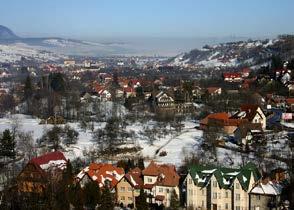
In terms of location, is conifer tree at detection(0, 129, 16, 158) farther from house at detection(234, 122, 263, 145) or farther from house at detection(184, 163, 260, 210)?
house at detection(234, 122, 263, 145)

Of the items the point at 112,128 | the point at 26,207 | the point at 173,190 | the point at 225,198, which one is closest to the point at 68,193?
the point at 26,207

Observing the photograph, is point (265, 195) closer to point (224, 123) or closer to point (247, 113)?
point (224, 123)

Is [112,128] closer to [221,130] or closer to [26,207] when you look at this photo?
[221,130]

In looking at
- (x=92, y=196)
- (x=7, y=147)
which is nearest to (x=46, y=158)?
(x=92, y=196)

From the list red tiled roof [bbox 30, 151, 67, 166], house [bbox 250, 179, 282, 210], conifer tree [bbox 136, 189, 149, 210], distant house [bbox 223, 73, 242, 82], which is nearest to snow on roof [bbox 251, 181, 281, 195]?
house [bbox 250, 179, 282, 210]

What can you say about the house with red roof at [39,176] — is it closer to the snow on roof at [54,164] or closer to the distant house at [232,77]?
the snow on roof at [54,164]

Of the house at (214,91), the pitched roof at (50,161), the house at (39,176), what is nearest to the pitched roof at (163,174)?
the house at (39,176)
